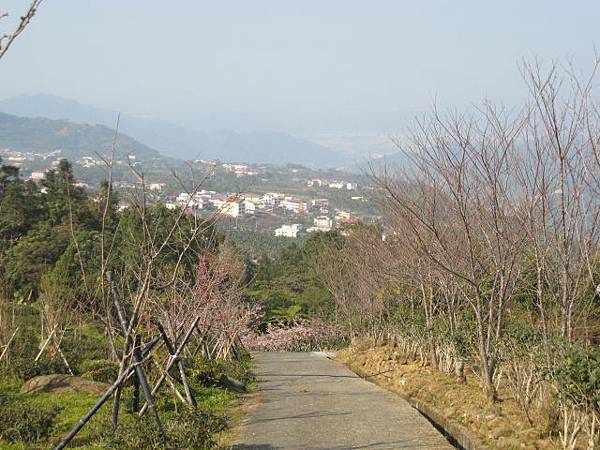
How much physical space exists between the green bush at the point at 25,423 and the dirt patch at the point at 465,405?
4603 mm

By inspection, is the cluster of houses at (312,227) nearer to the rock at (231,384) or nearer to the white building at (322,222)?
the white building at (322,222)

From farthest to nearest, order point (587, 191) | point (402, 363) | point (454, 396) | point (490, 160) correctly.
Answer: point (402, 363) → point (454, 396) → point (490, 160) → point (587, 191)

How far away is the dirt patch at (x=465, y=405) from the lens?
24.2ft

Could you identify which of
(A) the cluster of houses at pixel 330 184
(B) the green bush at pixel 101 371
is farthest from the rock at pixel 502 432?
(A) the cluster of houses at pixel 330 184

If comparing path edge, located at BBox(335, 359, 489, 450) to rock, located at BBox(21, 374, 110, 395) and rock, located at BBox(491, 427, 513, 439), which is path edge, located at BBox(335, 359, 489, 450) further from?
rock, located at BBox(21, 374, 110, 395)

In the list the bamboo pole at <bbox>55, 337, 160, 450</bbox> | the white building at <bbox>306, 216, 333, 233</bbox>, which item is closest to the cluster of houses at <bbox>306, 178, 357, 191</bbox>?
the white building at <bbox>306, 216, 333, 233</bbox>

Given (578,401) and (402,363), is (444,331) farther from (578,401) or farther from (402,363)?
(578,401)

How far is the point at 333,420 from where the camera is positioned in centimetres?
864

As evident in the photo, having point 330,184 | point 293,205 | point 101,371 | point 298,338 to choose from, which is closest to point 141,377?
point 101,371

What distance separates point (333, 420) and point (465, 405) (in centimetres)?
188

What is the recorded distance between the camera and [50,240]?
104 feet

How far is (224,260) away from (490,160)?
7.76 meters

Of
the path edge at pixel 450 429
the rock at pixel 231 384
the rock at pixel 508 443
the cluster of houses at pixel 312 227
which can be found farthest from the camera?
the cluster of houses at pixel 312 227

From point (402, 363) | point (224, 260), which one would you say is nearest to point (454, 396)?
point (402, 363)
